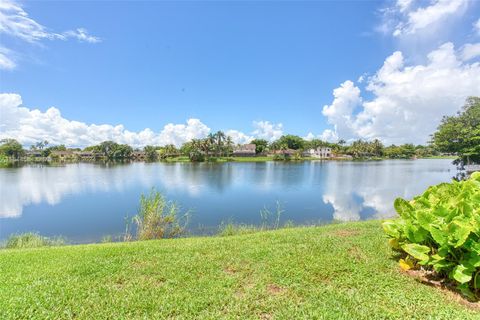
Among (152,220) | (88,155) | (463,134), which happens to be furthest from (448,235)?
(88,155)

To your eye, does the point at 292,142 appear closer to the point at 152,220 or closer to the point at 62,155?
Result: the point at 62,155

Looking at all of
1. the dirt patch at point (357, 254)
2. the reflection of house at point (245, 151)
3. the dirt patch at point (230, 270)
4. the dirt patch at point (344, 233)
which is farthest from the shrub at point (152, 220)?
the reflection of house at point (245, 151)

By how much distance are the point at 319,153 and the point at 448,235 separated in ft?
326

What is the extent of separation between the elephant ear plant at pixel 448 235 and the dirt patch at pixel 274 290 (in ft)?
5.94

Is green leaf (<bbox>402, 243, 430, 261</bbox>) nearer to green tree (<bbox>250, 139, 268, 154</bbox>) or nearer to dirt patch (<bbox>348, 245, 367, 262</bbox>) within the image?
dirt patch (<bbox>348, 245, 367, 262</bbox>)

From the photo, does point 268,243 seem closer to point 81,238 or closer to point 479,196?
point 479,196

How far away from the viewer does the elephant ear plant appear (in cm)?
291

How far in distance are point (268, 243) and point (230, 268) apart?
134 centimetres

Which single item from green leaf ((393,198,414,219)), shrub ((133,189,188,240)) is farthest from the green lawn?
shrub ((133,189,188,240))

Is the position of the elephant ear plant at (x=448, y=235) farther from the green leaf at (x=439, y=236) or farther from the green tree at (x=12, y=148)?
the green tree at (x=12, y=148)

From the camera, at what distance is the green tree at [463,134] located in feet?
70.7

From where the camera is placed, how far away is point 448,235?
305cm

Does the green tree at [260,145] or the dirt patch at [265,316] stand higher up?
the green tree at [260,145]

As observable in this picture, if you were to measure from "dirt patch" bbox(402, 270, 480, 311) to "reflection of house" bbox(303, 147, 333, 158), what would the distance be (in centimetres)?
9711
